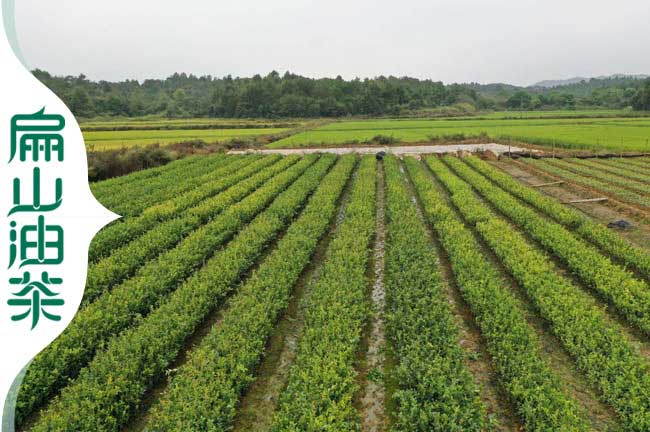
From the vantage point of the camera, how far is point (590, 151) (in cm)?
3541

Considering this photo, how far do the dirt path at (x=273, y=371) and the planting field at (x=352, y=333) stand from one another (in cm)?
3

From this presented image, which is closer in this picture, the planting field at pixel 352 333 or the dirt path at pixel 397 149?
the planting field at pixel 352 333

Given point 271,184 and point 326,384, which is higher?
point 271,184

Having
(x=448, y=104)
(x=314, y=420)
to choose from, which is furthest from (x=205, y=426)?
(x=448, y=104)

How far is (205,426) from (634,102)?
117912mm

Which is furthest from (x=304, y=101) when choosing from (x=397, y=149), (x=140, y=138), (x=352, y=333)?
(x=352, y=333)

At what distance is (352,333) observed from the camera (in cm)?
727

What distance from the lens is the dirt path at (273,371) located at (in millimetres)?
6039

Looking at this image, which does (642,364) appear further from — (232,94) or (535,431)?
(232,94)

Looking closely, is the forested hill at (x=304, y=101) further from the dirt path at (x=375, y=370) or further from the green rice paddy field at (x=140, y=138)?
the dirt path at (x=375, y=370)

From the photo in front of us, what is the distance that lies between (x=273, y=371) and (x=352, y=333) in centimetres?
155

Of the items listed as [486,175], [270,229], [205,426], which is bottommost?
[205,426]

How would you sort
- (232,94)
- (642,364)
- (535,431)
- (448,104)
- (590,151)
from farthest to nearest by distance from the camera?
1. (448,104)
2. (232,94)
3. (590,151)
4. (642,364)
5. (535,431)

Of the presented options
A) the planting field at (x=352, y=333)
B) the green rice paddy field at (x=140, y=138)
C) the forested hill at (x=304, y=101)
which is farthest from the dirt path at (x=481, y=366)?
the forested hill at (x=304, y=101)
